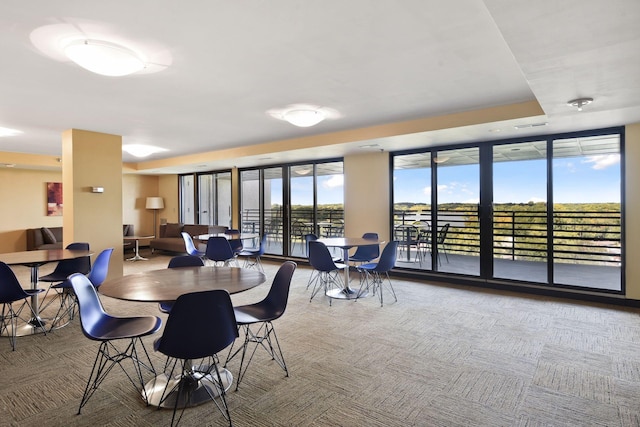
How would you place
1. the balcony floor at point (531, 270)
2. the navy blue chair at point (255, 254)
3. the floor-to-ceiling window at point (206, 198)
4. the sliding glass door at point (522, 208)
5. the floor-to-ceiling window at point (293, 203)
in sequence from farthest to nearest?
the floor-to-ceiling window at point (206, 198) < the floor-to-ceiling window at point (293, 203) < the navy blue chair at point (255, 254) < the balcony floor at point (531, 270) < the sliding glass door at point (522, 208)

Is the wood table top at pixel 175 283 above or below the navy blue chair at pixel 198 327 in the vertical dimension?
above

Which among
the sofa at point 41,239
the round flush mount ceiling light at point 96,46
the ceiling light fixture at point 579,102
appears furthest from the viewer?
the sofa at point 41,239

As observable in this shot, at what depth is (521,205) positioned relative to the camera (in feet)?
19.2

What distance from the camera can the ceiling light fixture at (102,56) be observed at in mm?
2650

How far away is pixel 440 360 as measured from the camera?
10.2 ft

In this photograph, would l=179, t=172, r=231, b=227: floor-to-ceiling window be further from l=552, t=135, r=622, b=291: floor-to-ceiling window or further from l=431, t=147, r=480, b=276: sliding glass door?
l=552, t=135, r=622, b=291: floor-to-ceiling window

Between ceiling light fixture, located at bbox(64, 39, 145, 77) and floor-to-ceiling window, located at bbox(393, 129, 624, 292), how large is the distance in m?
4.91

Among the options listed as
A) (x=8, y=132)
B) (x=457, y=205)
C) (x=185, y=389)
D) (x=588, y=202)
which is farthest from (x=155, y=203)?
(x=588, y=202)

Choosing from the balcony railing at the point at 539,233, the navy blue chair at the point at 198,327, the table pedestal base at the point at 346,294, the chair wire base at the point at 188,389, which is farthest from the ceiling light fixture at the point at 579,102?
the chair wire base at the point at 188,389

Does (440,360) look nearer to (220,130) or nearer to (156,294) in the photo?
(156,294)

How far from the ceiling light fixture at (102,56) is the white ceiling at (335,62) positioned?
0.14 m

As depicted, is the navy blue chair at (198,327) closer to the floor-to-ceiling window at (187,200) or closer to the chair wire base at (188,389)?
the chair wire base at (188,389)

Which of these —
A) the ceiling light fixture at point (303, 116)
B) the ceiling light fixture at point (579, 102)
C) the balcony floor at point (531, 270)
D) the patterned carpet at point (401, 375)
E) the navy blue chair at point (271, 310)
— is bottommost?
the patterned carpet at point (401, 375)

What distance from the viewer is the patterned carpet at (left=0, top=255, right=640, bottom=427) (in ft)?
7.50
